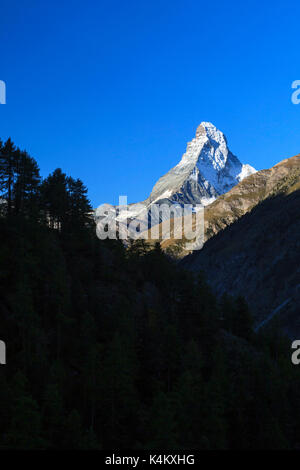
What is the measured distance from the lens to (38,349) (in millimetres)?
45688

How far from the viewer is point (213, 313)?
68.4 meters

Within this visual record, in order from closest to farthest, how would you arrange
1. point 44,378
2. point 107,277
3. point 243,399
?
1. point 44,378
2. point 243,399
3. point 107,277

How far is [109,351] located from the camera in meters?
46.0

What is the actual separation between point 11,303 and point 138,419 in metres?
17.7

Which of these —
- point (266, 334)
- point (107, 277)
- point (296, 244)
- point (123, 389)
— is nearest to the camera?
point (123, 389)

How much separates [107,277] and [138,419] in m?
24.4

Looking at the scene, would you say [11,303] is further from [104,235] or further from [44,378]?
[104,235]

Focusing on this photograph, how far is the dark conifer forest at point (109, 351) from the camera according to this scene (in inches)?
1559

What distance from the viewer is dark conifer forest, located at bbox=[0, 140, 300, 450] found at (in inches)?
1559

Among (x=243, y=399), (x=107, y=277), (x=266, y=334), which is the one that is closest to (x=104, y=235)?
(x=107, y=277)

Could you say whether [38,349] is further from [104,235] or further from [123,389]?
[104,235]
